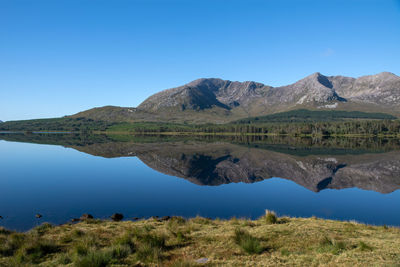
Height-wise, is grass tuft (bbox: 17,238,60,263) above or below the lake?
above

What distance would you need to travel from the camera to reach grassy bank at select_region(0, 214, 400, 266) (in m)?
10.6

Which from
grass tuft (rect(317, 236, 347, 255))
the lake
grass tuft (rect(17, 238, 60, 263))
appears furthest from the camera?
the lake

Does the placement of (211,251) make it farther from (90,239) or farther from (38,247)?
(38,247)

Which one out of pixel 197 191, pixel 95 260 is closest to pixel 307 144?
pixel 197 191

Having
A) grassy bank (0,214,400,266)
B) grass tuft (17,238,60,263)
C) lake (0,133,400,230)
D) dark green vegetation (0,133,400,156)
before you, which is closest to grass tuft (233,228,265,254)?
grassy bank (0,214,400,266)

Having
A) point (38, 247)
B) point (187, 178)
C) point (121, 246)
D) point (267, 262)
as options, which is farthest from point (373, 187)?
point (38, 247)

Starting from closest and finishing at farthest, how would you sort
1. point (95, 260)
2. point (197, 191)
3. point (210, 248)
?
point (95, 260) < point (210, 248) < point (197, 191)

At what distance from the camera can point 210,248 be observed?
41.1 feet

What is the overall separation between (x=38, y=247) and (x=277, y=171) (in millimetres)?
48795

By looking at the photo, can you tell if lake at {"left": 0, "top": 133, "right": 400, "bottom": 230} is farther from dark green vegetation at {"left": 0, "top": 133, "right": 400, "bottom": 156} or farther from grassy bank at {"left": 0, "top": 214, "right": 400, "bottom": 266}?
dark green vegetation at {"left": 0, "top": 133, "right": 400, "bottom": 156}

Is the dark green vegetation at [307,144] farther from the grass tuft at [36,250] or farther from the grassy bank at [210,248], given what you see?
the grass tuft at [36,250]

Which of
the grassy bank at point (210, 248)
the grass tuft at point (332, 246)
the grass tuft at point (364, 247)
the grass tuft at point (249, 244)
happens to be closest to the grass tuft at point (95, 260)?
the grassy bank at point (210, 248)

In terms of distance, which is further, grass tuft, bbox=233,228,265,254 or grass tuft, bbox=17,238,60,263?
grass tuft, bbox=233,228,265,254

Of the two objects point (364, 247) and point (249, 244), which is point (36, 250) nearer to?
point (249, 244)
